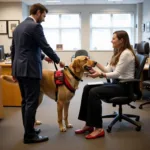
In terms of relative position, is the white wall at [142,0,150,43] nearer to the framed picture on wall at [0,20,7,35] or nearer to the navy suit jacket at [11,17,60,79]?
the framed picture on wall at [0,20,7,35]

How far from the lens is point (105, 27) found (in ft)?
28.0

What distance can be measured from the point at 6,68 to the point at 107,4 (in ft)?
17.6

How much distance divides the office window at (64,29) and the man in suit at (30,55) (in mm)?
6270

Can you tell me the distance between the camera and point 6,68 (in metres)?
4.03

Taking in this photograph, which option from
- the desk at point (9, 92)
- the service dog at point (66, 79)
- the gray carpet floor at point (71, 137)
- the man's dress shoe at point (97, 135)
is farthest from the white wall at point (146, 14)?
the man's dress shoe at point (97, 135)

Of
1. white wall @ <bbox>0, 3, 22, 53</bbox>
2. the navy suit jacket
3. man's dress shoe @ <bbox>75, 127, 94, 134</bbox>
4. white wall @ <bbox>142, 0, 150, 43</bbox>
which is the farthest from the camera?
white wall @ <bbox>0, 3, 22, 53</bbox>

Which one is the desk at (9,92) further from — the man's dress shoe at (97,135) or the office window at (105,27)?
the office window at (105,27)

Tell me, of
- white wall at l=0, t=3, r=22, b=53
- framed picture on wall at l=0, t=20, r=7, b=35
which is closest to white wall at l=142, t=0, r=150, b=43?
white wall at l=0, t=3, r=22, b=53

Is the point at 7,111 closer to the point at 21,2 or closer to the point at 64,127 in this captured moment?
the point at 64,127

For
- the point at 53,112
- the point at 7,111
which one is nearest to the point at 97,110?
the point at 53,112

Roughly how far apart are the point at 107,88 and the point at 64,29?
6.21 meters

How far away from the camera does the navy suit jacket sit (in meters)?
2.26

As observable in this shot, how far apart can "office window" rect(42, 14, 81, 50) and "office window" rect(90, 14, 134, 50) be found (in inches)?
21.4

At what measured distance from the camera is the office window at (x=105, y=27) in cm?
849
